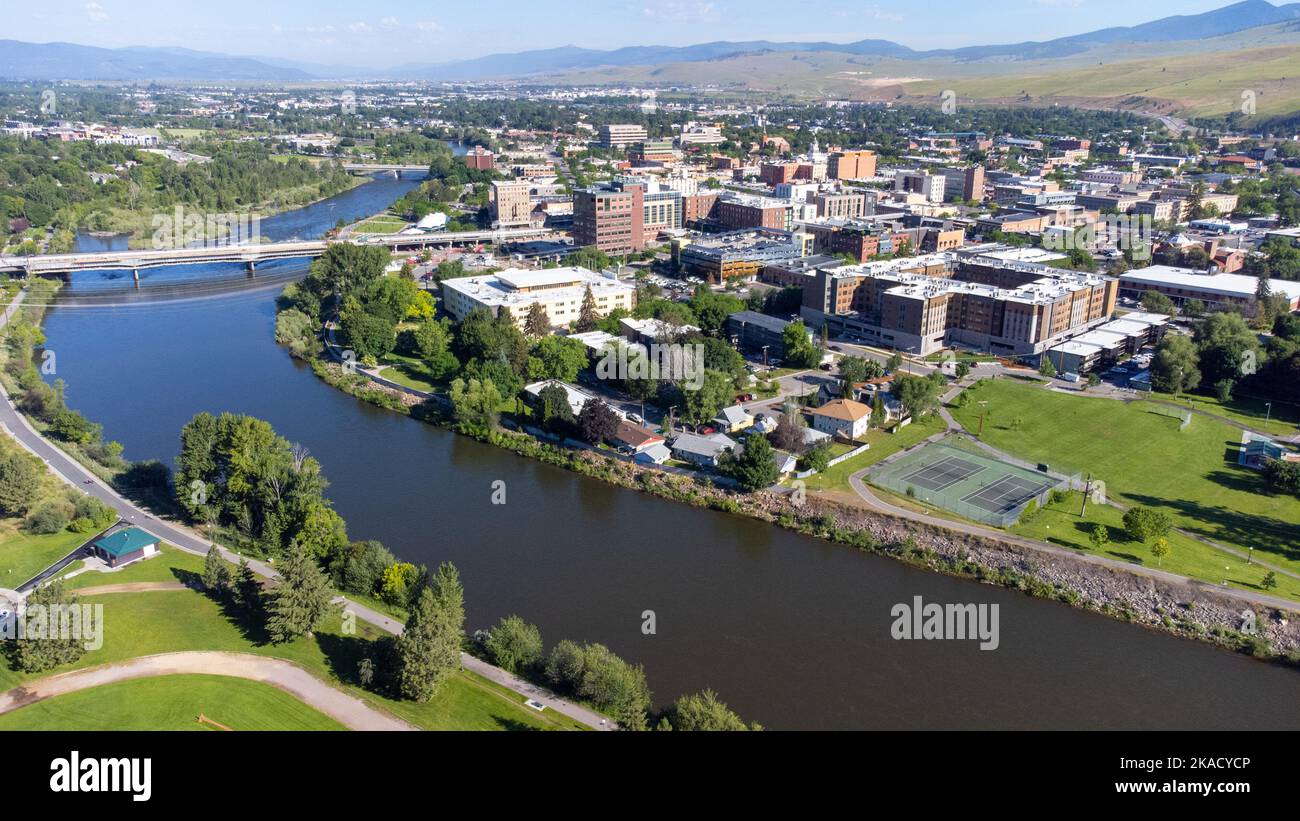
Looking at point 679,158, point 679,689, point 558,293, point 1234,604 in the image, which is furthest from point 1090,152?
point 679,689

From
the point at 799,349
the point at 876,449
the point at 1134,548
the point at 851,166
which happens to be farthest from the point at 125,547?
the point at 851,166

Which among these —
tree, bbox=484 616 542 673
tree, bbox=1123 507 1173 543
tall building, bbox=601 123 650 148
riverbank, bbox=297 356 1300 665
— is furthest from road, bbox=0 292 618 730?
tall building, bbox=601 123 650 148

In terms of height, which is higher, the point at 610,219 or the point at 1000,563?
the point at 610,219

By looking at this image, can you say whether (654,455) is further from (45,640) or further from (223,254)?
(223,254)

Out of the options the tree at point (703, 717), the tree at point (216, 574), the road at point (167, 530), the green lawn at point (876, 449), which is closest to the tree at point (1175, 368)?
the green lawn at point (876, 449)

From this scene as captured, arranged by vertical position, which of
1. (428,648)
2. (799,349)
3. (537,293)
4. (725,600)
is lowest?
(725,600)

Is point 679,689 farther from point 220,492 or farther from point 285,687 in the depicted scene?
point 220,492

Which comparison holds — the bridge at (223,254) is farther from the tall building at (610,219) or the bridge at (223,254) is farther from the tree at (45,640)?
the tree at (45,640)
